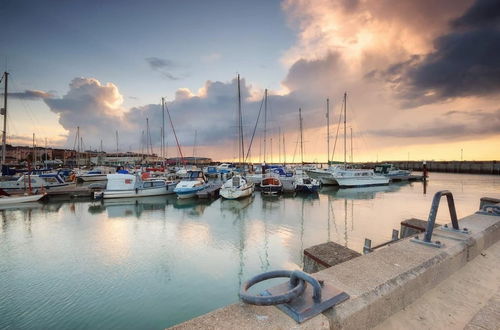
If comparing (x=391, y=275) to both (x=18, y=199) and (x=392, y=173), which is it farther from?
(x=392, y=173)

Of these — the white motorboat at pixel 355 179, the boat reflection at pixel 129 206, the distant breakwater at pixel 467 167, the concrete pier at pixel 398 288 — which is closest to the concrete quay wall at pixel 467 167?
the distant breakwater at pixel 467 167

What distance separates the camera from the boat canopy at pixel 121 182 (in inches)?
1037

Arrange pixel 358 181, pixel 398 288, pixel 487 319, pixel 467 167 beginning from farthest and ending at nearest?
pixel 467 167 → pixel 358 181 → pixel 398 288 → pixel 487 319

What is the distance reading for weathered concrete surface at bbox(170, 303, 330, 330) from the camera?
1970 mm

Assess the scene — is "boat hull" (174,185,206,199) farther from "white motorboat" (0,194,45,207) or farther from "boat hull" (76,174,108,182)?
"boat hull" (76,174,108,182)

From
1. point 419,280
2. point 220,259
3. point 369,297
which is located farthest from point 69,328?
point 419,280

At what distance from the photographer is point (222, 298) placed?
7152 mm

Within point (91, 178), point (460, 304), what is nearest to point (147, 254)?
point (460, 304)

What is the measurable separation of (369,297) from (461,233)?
3.48 m

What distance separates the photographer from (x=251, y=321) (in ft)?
6.64

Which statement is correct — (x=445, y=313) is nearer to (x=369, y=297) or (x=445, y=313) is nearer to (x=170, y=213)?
(x=369, y=297)

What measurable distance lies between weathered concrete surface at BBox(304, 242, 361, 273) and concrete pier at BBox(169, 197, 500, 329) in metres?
1.84

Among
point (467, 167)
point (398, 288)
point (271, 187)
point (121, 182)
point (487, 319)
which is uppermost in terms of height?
point (467, 167)

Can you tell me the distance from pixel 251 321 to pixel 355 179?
133 ft
